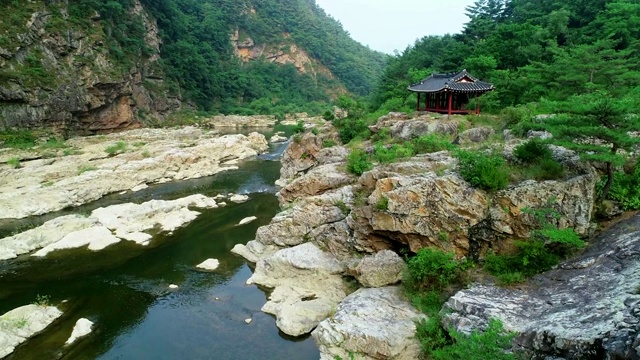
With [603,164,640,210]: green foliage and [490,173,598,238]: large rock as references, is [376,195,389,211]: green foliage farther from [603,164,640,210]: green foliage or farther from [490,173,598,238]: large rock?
[603,164,640,210]: green foliage

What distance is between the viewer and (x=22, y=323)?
42.9ft

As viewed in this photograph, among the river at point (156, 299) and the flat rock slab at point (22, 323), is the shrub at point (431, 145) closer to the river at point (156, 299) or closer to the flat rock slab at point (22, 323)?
the river at point (156, 299)

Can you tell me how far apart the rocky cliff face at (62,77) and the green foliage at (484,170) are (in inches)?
1671

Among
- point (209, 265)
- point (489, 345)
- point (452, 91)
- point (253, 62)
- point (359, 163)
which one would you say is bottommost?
point (209, 265)

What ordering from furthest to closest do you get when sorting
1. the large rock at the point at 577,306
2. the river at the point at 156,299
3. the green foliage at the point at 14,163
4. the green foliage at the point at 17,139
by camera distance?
the green foliage at the point at 17,139 < the green foliage at the point at 14,163 < the river at the point at 156,299 < the large rock at the point at 577,306

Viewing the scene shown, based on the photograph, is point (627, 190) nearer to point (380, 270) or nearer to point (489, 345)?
point (380, 270)

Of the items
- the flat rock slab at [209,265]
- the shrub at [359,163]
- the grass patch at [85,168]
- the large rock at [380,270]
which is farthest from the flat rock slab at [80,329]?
the grass patch at [85,168]

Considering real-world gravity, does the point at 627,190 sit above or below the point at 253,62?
below

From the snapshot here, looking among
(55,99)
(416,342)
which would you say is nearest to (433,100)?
(416,342)

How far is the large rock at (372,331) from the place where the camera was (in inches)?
424

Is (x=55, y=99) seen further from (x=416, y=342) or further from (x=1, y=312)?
(x=416, y=342)

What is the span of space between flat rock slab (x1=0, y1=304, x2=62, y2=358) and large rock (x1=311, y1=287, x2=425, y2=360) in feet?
30.0

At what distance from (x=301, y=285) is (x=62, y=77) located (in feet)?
136

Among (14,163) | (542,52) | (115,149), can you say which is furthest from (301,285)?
(115,149)
